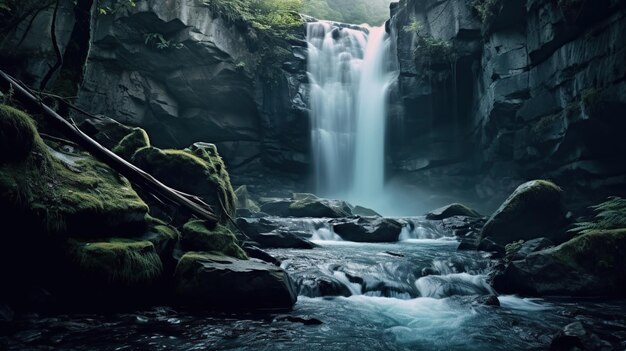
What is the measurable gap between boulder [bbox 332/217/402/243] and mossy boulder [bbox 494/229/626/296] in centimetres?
723

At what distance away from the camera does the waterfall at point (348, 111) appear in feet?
88.6

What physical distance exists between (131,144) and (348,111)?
20.1 metres

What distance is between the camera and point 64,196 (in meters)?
5.04

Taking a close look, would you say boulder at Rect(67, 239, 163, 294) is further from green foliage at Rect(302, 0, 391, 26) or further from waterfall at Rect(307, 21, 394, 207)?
green foliage at Rect(302, 0, 391, 26)

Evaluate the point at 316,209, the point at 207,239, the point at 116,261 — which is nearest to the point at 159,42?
the point at 316,209

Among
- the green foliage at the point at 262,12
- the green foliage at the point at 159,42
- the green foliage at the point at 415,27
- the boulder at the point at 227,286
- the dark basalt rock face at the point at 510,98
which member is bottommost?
the boulder at the point at 227,286

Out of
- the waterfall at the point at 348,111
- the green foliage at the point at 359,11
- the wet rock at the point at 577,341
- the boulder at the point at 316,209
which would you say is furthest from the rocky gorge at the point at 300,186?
the green foliage at the point at 359,11

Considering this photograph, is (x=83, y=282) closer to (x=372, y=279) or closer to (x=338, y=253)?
(x=372, y=279)

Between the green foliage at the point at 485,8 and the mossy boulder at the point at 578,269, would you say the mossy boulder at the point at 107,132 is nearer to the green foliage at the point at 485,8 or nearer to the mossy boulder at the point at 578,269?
the mossy boulder at the point at 578,269

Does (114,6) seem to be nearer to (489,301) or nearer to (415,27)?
(415,27)

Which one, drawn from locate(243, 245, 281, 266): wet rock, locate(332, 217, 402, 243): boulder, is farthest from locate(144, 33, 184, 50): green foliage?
locate(243, 245, 281, 266): wet rock

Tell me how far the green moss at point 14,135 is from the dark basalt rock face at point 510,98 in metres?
16.7

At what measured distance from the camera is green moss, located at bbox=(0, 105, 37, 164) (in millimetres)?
4582

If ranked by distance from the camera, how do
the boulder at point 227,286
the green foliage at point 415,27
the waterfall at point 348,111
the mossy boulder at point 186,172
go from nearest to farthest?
the boulder at point 227,286 < the mossy boulder at point 186,172 < the green foliage at point 415,27 < the waterfall at point 348,111
